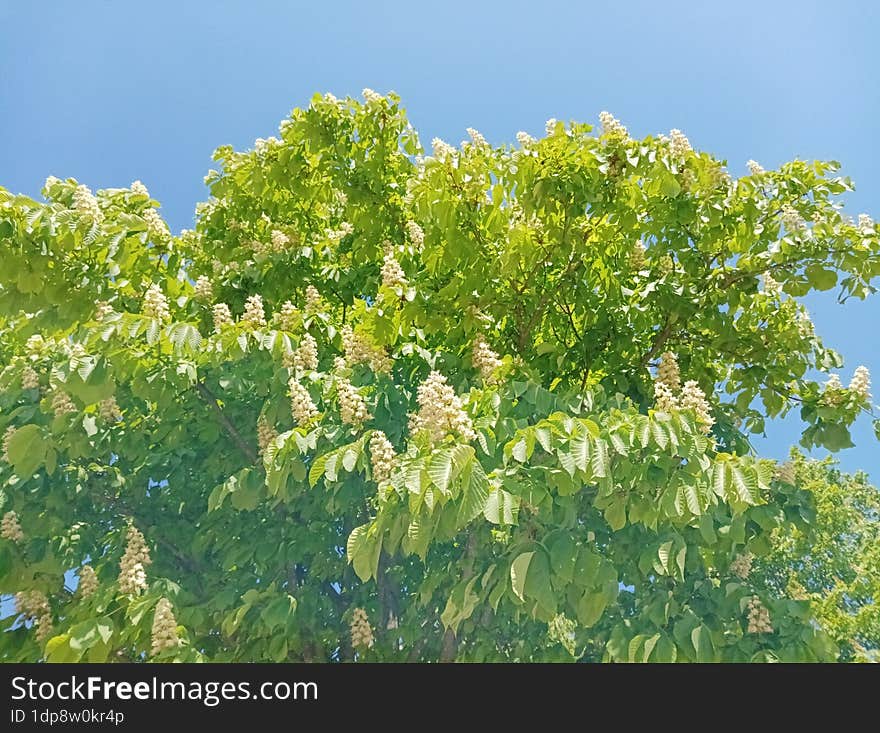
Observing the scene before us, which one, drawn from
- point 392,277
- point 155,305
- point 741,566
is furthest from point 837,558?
point 155,305

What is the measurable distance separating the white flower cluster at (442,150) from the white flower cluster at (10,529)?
11.5 ft

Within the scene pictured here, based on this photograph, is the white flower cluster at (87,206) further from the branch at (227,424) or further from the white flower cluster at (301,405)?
the white flower cluster at (301,405)

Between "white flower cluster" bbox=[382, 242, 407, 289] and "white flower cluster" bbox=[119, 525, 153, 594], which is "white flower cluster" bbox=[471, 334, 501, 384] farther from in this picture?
"white flower cluster" bbox=[119, 525, 153, 594]

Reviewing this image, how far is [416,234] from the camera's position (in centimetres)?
597

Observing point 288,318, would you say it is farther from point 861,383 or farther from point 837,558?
point 837,558

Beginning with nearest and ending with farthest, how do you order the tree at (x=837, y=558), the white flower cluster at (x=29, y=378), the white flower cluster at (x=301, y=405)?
1. the white flower cluster at (x=301, y=405)
2. the white flower cluster at (x=29, y=378)
3. the tree at (x=837, y=558)

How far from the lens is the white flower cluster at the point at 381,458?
4.01 m

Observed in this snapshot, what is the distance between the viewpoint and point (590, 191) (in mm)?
5180

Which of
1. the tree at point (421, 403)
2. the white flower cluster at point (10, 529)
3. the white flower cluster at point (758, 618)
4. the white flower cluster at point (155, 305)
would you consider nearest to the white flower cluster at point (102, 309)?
the tree at point (421, 403)

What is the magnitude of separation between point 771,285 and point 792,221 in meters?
0.50

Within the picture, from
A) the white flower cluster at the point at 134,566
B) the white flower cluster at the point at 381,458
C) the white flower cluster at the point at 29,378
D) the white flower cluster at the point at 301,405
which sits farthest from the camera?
the white flower cluster at the point at 29,378

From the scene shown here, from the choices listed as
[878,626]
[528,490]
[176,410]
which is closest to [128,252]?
[176,410]
